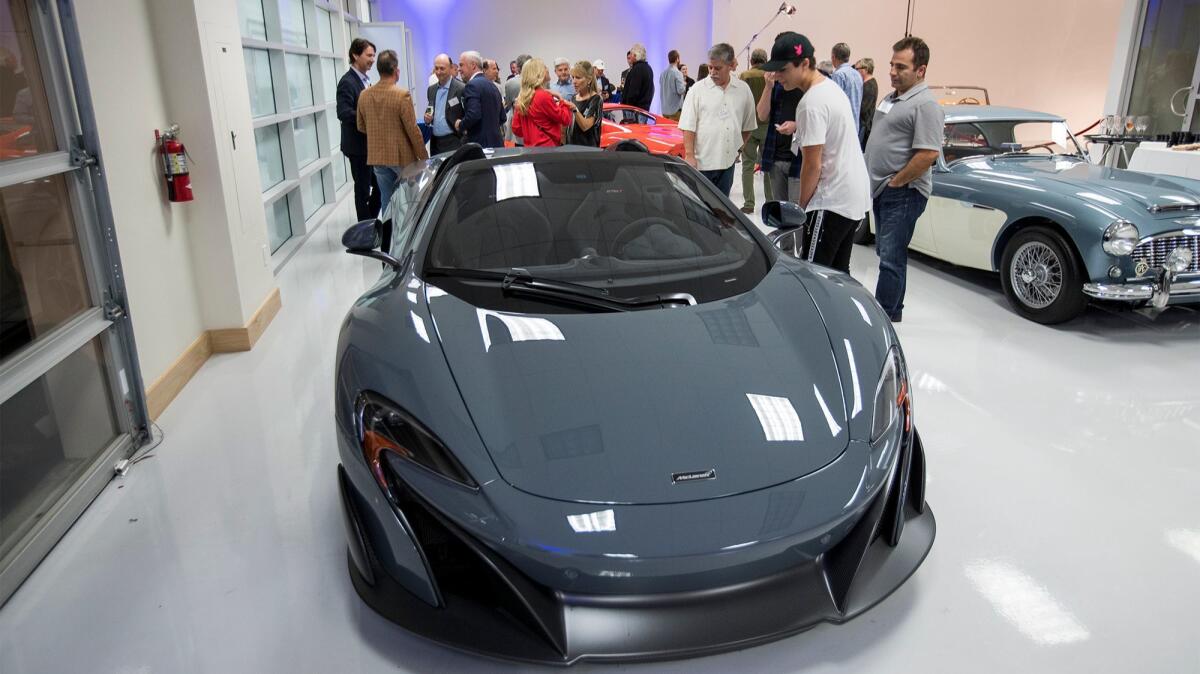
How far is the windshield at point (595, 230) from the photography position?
8.14ft

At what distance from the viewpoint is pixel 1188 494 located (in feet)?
9.29

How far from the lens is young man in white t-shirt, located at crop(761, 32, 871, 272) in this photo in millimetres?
3965

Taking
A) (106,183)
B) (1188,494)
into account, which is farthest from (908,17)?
(106,183)

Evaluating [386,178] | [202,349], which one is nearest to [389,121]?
[386,178]

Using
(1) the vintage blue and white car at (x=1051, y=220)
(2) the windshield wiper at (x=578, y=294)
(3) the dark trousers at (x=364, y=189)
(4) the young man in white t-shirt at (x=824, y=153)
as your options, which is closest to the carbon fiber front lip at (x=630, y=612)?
(2) the windshield wiper at (x=578, y=294)

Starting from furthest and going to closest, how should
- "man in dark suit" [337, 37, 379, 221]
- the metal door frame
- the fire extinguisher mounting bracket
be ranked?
"man in dark suit" [337, 37, 379, 221], the fire extinguisher mounting bracket, the metal door frame

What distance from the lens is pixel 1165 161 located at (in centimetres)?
616

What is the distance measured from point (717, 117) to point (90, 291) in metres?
4.40

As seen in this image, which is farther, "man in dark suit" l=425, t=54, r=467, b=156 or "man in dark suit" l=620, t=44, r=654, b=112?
"man in dark suit" l=620, t=44, r=654, b=112

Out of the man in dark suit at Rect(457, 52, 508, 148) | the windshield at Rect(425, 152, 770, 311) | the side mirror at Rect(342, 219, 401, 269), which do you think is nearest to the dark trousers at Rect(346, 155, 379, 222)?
the man in dark suit at Rect(457, 52, 508, 148)

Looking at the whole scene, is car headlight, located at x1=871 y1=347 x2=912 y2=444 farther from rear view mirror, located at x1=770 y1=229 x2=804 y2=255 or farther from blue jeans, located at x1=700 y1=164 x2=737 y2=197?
blue jeans, located at x1=700 y1=164 x2=737 y2=197

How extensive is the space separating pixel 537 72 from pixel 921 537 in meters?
5.08

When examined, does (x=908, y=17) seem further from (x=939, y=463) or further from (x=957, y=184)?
(x=939, y=463)

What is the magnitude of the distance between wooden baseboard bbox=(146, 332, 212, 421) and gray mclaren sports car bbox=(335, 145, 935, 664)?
1669 mm
